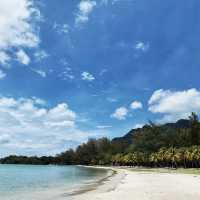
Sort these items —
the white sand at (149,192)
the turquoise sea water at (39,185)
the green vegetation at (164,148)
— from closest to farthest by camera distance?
1. the white sand at (149,192)
2. the turquoise sea water at (39,185)
3. the green vegetation at (164,148)

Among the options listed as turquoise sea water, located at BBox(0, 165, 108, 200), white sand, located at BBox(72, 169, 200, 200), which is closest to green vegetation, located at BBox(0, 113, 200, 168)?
turquoise sea water, located at BBox(0, 165, 108, 200)

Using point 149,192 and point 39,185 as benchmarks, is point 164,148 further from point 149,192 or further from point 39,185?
point 149,192

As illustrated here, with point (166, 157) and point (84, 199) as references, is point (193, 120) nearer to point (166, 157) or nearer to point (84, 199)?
point (166, 157)

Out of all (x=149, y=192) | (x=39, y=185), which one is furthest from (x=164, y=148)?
(x=149, y=192)

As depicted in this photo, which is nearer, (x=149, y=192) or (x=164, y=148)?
(x=149, y=192)

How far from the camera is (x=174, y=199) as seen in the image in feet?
71.9

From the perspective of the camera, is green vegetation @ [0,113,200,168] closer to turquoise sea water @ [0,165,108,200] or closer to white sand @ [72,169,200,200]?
turquoise sea water @ [0,165,108,200]

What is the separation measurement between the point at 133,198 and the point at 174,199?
9.77 ft

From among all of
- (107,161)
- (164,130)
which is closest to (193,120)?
(164,130)

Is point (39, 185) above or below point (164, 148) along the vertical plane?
below

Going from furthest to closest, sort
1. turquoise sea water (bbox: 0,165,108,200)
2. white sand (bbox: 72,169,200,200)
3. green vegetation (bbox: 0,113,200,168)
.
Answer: green vegetation (bbox: 0,113,200,168) → turquoise sea water (bbox: 0,165,108,200) → white sand (bbox: 72,169,200,200)

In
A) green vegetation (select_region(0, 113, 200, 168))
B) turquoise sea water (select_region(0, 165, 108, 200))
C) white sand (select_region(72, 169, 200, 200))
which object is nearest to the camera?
white sand (select_region(72, 169, 200, 200))

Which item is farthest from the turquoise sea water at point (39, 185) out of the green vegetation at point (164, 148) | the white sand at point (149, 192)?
the green vegetation at point (164, 148)

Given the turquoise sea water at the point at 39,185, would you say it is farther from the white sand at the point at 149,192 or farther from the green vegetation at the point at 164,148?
the green vegetation at the point at 164,148
